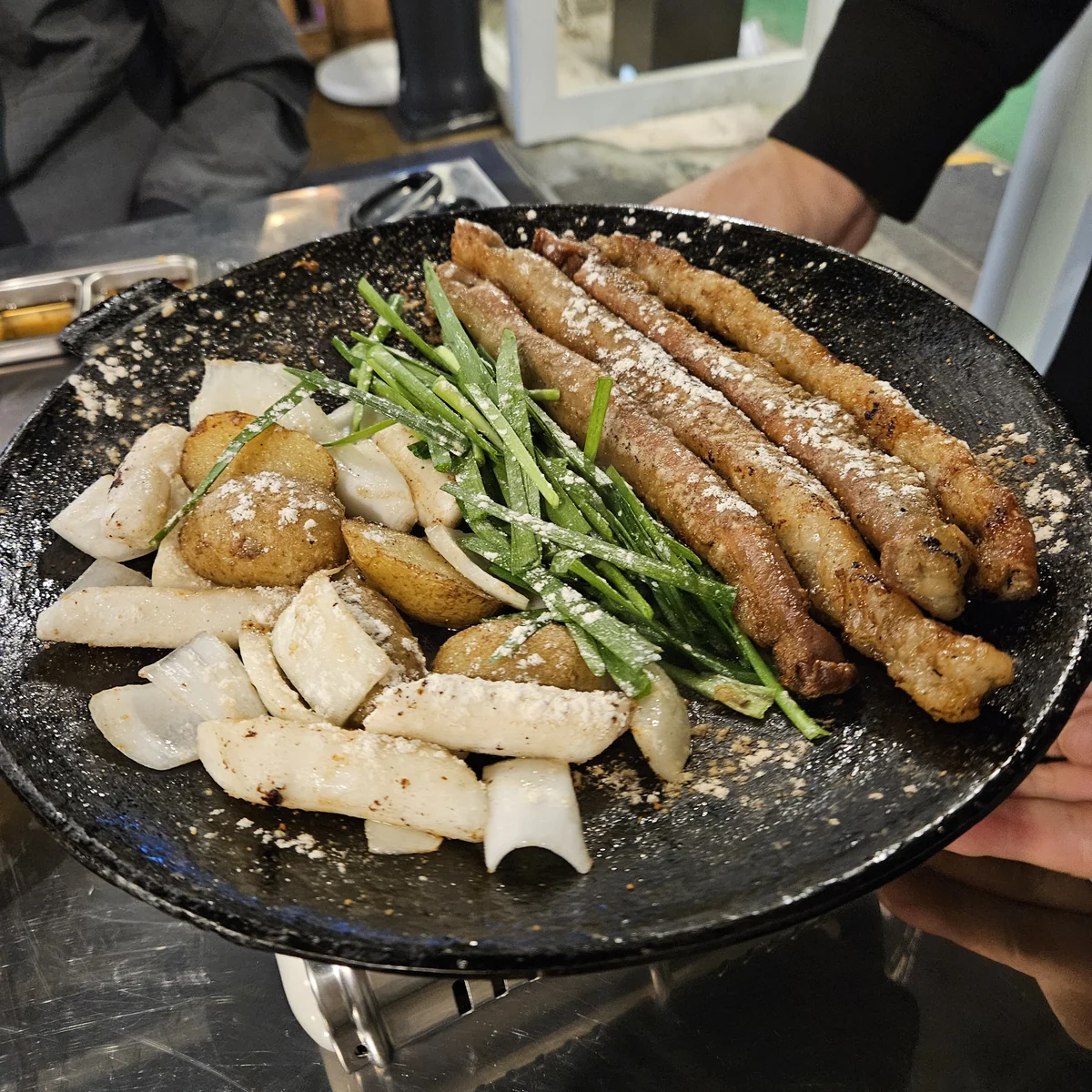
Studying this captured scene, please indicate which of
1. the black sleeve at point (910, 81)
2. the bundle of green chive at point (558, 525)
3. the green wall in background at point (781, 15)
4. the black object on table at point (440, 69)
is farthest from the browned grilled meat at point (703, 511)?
the green wall in background at point (781, 15)

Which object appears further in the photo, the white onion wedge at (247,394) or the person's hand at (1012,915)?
the white onion wedge at (247,394)

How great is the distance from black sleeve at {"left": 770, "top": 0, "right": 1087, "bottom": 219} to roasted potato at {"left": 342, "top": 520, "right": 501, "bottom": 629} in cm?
173

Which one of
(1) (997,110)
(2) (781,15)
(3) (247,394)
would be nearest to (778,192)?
(3) (247,394)

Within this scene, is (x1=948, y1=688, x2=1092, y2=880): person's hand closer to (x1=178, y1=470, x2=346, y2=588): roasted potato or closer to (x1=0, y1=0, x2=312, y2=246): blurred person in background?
(x1=178, y1=470, x2=346, y2=588): roasted potato

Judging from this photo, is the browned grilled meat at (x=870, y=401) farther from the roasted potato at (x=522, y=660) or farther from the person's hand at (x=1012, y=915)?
the roasted potato at (x=522, y=660)

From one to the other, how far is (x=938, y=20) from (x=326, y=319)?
1733 mm

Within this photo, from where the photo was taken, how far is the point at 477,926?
1.06m

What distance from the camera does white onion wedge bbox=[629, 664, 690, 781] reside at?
1274 millimetres

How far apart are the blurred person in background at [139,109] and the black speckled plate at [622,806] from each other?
245 centimetres

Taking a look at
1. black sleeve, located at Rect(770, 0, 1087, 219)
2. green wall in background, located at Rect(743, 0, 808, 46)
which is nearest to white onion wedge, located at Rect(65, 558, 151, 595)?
black sleeve, located at Rect(770, 0, 1087, 219)

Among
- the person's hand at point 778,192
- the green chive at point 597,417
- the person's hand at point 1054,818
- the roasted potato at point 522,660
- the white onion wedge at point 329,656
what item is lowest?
the person's hand at point 1054,818

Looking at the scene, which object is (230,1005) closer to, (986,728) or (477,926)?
(477,926)

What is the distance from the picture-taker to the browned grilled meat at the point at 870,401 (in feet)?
4.34

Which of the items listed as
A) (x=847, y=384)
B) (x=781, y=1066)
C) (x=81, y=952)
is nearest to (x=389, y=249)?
(x=847, y=384)
